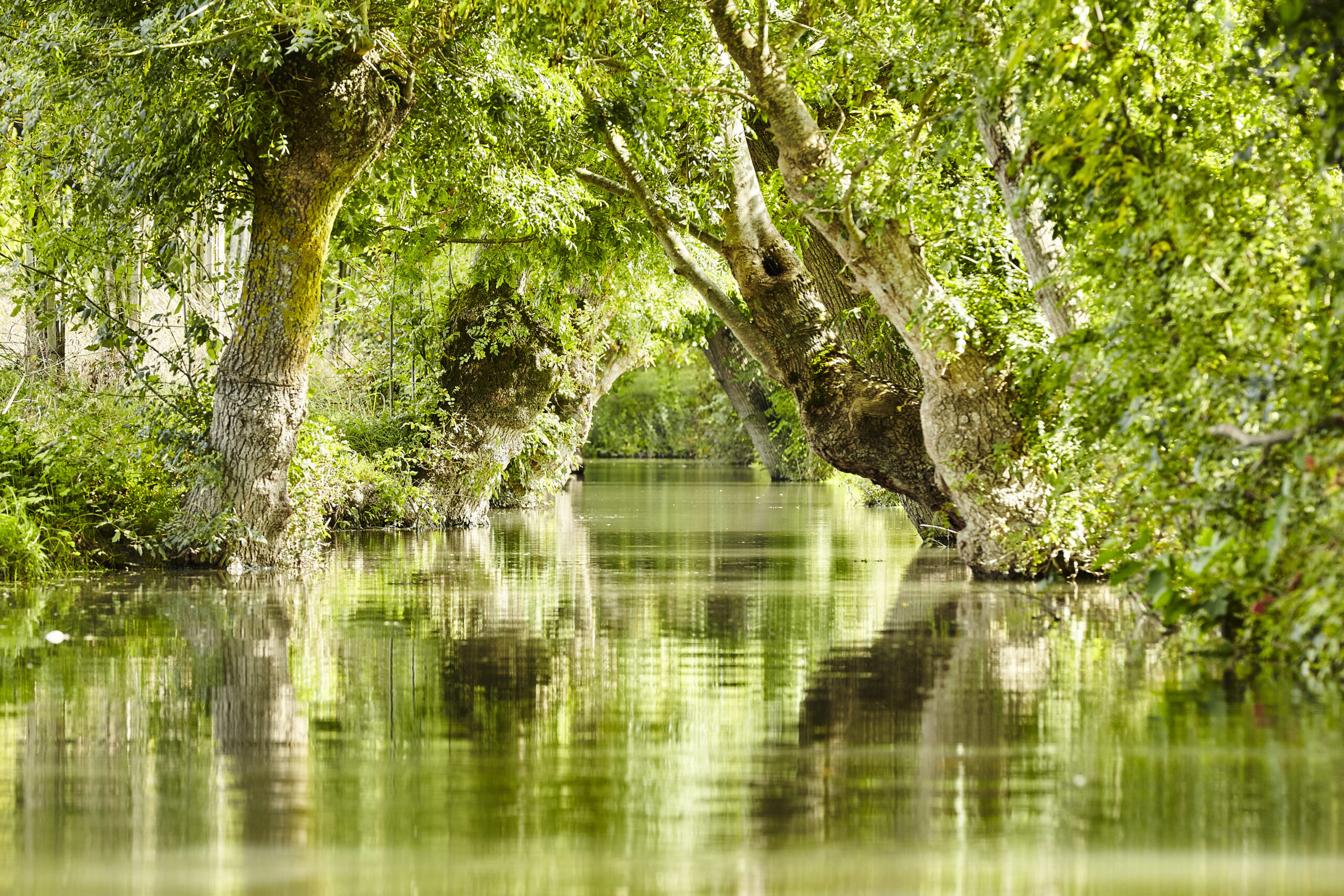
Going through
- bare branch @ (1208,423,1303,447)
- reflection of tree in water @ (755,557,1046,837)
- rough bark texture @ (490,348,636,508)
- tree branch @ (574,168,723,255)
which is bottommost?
reflection of tree in water @ (755,557,1046,837)

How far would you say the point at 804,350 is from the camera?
630 inches

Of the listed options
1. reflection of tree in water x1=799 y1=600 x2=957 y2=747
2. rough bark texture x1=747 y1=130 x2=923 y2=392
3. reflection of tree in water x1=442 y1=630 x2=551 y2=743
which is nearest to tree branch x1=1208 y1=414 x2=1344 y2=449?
reflection of tree in water x1=799 y1=600 x2=957 y2=747

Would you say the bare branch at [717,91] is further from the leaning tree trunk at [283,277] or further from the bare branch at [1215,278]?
the bare branch at [1215,278]

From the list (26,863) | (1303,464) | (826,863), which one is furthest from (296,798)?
(1303,464)

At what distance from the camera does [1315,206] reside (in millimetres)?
8102

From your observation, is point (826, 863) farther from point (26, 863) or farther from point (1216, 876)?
point (26, 863)

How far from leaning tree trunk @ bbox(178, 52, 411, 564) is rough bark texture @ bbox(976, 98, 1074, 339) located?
18.8 feet

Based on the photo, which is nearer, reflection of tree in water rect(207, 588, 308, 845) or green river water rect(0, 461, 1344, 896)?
green river water rect(0, 461, 1344, 896)

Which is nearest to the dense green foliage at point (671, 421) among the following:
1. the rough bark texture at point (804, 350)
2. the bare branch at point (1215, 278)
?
the rough bark texture at point (804, 350)

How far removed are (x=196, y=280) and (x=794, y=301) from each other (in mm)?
6255

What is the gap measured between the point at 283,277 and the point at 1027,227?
701 centimetres

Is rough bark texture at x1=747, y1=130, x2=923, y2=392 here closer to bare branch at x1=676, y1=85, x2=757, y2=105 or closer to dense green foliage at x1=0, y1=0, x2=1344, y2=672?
dense green foliage at x1=0, y1=0, x2=1344, y2=672

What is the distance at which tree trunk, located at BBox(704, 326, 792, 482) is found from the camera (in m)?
44.7

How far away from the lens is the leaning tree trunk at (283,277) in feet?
45.7
